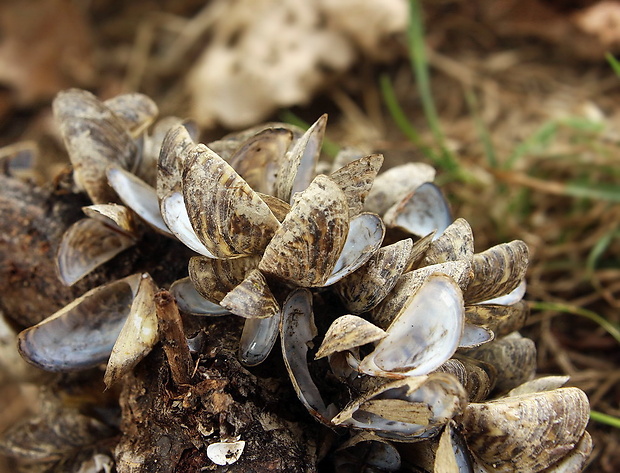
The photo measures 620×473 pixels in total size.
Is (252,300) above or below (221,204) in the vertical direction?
below

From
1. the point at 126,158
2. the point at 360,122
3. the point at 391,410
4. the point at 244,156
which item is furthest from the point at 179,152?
the point at 360,122

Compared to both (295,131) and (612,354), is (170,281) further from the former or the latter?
(612,354)

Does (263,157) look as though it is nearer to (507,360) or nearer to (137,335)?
(137,335)

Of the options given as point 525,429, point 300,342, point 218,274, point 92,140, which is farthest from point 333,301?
point 92,140

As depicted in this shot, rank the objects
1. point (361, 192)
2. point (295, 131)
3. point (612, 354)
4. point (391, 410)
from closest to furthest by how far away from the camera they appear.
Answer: point (391, 410) → point (361, 192) → point (295, 131) → point (612, 354)

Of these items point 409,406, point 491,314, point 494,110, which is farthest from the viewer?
point 494,110

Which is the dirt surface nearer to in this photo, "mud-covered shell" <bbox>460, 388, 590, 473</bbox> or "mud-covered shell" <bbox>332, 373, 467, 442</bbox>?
"mud-covered shell" <bbox>460, 388, 590, 473</bbox>
